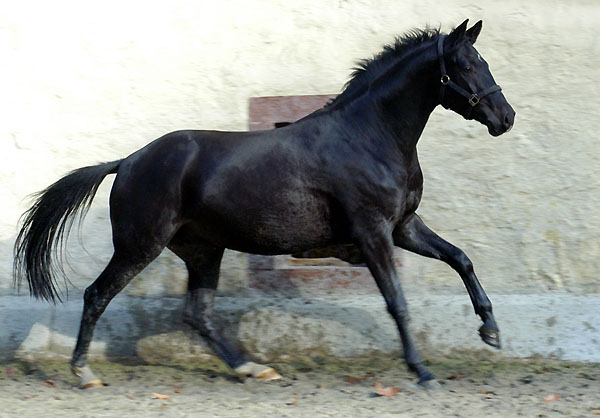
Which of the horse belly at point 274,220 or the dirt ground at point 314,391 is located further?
the horse belly at point 274,220

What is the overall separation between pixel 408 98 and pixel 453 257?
3.35ft

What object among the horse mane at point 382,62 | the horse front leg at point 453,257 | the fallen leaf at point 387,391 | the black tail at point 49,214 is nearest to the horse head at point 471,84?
the horse mane at point 382,62

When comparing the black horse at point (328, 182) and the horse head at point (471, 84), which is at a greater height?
the horse head at point (471, 84)

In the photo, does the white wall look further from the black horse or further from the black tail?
the black horse

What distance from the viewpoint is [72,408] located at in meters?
4.67

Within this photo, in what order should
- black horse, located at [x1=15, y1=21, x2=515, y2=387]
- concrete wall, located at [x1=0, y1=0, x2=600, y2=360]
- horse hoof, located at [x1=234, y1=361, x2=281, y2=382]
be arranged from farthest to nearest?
1. concrete wall, located at [x1=0, y1=0, x2=600, y2=360]
2. horse hoof, located at [x1=234, y1=361, x2=281, y2=382]
3. black horse, located at [x1=15, y1=21, x2=515, y2=387]

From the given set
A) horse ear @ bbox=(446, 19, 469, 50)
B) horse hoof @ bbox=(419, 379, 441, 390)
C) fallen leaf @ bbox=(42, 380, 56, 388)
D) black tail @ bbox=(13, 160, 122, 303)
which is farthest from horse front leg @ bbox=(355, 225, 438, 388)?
fallen leaf @ bbox=(42, 380, 56, 388)

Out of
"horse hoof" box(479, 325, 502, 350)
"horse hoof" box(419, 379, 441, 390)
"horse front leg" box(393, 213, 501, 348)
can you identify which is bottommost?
"horse hoof" box(419, 379, 441, 390)

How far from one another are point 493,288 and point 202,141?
234 cm

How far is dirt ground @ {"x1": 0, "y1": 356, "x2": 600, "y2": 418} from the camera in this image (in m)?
4.47

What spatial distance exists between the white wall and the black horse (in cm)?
93

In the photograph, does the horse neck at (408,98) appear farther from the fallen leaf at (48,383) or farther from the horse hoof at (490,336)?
the fallen leaf at (48,383)

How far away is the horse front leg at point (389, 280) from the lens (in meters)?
4.81

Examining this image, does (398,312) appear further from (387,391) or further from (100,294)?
(100,294)
